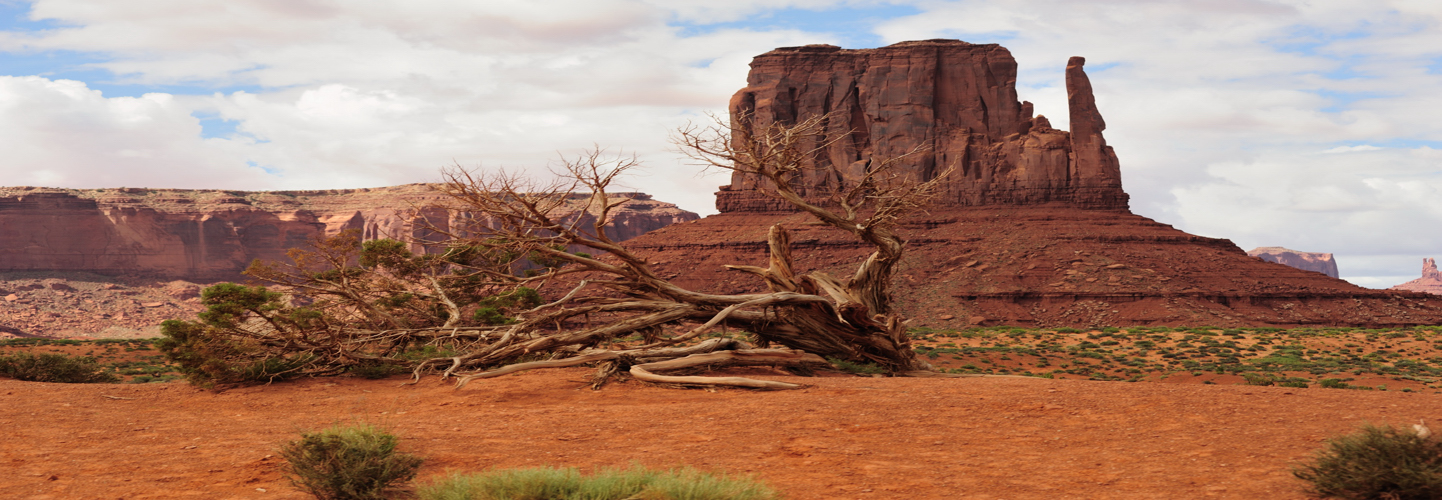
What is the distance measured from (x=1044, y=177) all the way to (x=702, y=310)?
235 feet

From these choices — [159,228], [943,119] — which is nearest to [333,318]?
[943,119]

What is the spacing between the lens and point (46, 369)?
676 inches

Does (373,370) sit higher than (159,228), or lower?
lower

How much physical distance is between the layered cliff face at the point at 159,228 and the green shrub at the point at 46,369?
80808 mm

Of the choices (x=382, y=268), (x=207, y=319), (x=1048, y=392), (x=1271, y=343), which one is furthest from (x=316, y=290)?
(x=1271, y=343)

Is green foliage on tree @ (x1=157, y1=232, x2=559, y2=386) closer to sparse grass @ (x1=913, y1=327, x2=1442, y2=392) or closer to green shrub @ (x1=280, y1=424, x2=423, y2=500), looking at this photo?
green shrub @ (x1=280, y1=424, x2=423, y2=500)

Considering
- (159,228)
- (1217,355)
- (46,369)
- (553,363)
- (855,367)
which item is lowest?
(46,369)

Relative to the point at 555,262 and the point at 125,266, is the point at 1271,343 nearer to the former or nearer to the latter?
the point at 555,262

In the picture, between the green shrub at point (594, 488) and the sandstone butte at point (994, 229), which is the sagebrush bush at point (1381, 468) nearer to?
the green shrub at point (594, 488)

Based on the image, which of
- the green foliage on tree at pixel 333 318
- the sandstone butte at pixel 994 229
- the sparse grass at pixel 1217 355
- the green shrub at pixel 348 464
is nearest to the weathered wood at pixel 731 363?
the green foliage on tree at pixel 333 318

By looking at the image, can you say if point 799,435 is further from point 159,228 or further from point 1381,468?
point 159,228

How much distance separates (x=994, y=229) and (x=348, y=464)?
70.2 m

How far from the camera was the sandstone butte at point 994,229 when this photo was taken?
188ft

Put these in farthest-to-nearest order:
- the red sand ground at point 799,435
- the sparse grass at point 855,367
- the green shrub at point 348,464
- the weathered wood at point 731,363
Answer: the sparse grass at point 855,367 → the weathered wood at point 731,363 → the red sand ground at point 799,435 → the green shrub at point 348,464
